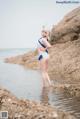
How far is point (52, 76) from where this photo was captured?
27.0 metres

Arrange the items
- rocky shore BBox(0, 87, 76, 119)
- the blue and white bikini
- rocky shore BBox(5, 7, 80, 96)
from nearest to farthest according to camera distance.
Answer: rocky shore BBox(0, 87, 76, 119) → the blue and white bikini → rocky shore BBox(5, 7, 80, 96)

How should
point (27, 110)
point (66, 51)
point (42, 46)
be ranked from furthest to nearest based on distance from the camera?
point (66, 51) → point (42, 46) → point (27, 110)

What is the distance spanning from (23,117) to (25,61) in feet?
106

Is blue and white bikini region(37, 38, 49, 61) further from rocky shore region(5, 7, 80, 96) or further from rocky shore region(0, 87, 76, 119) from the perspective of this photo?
rocky shore region(5, 7, 80, 96)

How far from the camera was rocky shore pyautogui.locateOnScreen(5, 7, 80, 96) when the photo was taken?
26.9m

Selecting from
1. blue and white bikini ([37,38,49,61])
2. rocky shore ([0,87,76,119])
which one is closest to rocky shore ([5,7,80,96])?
blue and white bikini ([37,38,49,61])

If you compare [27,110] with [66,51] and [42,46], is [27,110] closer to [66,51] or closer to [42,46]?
[42,46]

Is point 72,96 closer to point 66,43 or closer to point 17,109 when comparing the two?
point 17,109

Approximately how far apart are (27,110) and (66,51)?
1959cm

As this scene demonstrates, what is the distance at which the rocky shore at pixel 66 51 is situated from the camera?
2691 centimetres

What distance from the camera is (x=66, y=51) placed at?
3166 centimetres

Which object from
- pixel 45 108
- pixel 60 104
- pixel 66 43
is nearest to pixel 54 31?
pixel 66 43

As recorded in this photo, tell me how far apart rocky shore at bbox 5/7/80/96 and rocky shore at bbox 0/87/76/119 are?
1104 centimetres

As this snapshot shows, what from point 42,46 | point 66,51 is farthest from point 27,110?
point 66,51
